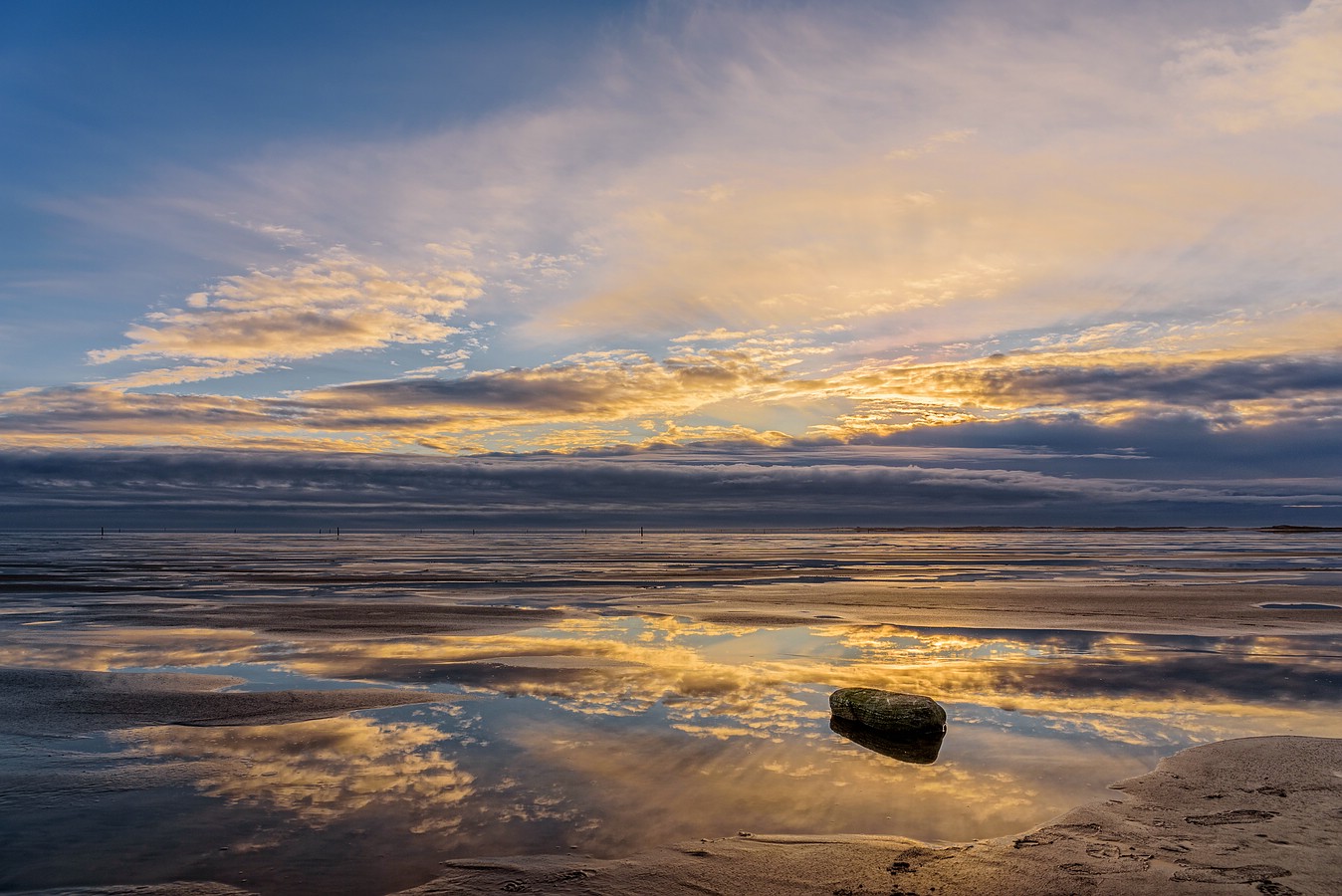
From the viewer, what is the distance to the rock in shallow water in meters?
Result: 11.9

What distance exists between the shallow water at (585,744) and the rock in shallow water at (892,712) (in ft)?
1.77

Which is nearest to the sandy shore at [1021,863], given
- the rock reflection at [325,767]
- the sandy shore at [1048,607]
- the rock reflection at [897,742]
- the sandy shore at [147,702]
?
the rock reflection at [325,767]

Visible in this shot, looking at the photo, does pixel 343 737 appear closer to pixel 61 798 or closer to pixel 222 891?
pixel 61 798

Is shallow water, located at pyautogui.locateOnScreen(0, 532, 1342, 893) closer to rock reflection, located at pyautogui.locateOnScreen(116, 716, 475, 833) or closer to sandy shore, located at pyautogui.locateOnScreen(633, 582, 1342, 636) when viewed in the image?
rock reflection, located at pyautogui.locateOnScreen(116, 716, 475, 833)

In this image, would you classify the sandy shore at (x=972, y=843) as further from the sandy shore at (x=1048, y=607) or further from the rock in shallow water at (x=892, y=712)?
the sandy shore at (x=1048, y=607)

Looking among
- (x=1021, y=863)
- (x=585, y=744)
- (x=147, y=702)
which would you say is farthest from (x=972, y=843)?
(x=147, y=702)

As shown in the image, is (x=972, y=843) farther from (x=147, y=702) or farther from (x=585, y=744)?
(x=147, y=702)

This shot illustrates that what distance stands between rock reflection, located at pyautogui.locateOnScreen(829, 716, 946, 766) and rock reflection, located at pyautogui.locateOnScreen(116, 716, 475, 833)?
5.58 metres

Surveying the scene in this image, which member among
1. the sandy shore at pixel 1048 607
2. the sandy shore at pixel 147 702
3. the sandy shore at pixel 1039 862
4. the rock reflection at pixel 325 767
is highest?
the sandy shore at pixel 1039 862

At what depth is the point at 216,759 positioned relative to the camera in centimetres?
1082

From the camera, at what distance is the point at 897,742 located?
466 inches

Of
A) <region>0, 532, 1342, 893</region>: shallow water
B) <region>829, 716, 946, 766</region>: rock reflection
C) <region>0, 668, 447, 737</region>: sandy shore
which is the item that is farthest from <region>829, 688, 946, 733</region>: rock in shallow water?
<region>0, 668, 447, 737</region>: sandy shore

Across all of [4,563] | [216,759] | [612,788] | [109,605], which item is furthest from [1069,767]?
[4,563]

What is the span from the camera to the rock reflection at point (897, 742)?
36.5 feet
